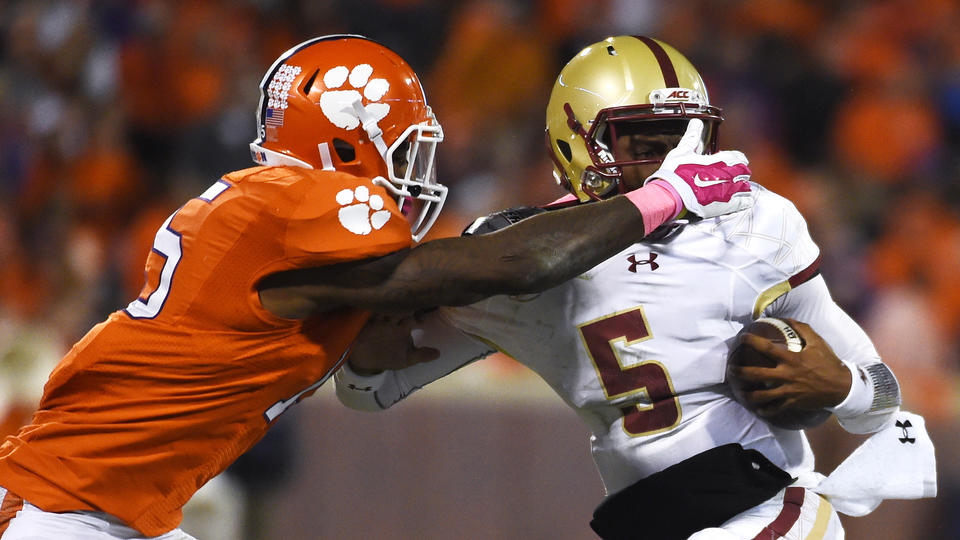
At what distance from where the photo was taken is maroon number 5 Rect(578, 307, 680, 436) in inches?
114

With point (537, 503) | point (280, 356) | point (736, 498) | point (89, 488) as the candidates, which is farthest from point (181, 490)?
point (537, 503)

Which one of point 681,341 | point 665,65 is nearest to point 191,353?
point 681,341

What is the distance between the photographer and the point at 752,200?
296 centimetres

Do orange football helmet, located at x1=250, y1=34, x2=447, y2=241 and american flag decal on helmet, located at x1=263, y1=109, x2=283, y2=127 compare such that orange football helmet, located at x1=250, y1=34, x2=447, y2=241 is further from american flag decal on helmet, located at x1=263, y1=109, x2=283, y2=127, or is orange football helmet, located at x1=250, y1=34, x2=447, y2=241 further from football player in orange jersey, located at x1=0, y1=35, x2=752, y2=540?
football player in orange jersey, located at x1=0, y1=35, x2=752, y2=540

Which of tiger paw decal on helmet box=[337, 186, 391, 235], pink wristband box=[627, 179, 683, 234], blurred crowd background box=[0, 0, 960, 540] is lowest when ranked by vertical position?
blurred crowd background box=[0, 0, 960, 540]

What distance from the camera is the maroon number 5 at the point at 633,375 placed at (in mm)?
2895

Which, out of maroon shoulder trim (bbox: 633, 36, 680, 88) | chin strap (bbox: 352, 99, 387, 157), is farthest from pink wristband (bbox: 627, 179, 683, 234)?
chin strap (bbox: 352, 99, 387, 157)

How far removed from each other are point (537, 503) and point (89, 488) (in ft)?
9.82

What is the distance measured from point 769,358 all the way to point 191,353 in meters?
1.30

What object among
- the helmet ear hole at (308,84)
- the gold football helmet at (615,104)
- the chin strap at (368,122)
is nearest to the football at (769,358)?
the gold football helmet at (615,104)

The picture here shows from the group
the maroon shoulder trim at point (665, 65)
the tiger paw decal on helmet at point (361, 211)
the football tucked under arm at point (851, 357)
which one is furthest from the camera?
the maroon shoulder trim at point (665, 65)

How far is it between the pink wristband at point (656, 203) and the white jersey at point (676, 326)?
0.17 metres

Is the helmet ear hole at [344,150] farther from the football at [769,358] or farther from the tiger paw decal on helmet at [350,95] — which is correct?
the football at [769,358]

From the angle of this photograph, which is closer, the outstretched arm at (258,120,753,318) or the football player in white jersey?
the outstretched arm at (258,120,753,318)
